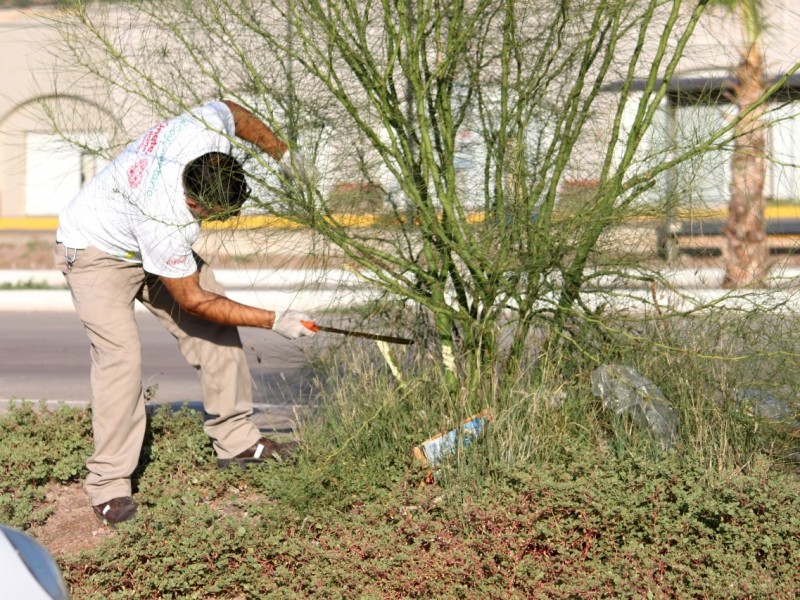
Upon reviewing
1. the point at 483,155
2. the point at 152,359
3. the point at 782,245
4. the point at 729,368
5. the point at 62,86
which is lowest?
the point at 152,359

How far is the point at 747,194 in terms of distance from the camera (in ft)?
16.7

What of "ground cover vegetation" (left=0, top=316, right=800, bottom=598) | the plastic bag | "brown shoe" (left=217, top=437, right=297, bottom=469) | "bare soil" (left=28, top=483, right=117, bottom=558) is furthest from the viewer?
"brown shoe" (left=217, top=437, right=297, bottom=469)

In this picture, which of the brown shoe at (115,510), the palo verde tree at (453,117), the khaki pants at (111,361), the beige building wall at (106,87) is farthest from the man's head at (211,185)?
the brown shoe at (115,510)

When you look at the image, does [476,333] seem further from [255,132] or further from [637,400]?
[255,132]

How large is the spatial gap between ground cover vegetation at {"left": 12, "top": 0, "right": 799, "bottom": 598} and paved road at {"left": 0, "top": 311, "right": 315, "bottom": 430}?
0.86 m

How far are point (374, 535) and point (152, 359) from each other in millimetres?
5795

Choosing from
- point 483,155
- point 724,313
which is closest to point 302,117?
point 483,155

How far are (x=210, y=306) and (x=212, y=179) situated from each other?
54cm

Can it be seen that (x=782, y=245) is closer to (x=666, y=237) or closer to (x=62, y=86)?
(x=666, y=237)

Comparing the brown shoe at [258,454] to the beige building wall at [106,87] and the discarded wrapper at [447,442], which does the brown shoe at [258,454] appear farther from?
the beige building wall at [106,87]

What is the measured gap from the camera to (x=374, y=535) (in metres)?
4.18

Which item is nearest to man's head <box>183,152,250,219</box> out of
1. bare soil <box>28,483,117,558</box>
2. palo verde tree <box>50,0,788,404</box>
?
palo verde tree <box>50,0,788,404</box>

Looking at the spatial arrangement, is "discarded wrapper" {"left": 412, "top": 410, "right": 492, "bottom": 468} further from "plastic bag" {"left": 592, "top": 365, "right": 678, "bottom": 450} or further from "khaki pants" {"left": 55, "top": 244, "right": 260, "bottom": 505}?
"khaki pants" {"left": 55, "top": 244, "right": 260, "bottom": 505}

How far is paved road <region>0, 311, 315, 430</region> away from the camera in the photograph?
634 centimetres
